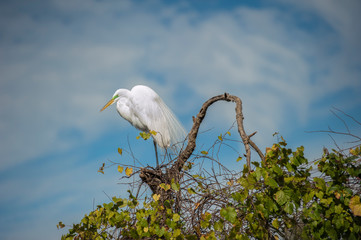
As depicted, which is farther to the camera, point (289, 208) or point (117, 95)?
point (117, 95)

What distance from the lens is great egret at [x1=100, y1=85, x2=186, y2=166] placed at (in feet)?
21.4

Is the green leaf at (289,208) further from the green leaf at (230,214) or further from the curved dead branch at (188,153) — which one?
the curved dead branch at (188,153)

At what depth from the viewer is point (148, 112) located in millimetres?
6629

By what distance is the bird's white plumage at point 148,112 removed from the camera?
257 inches

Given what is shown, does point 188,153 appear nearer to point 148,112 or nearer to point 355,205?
point 355,205

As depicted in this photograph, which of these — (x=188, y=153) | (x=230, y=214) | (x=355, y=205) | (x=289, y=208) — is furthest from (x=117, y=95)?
(x=355, y=205)

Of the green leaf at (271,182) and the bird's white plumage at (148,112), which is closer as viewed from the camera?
the green leaf at (271,182)

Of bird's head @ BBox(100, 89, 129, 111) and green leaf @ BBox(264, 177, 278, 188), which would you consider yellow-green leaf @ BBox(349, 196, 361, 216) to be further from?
bird's head @ BBox(100, 89, 129, 111)

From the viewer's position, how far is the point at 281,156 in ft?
7.26

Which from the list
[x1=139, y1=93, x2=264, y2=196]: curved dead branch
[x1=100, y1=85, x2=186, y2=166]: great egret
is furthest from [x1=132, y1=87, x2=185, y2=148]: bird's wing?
[x1=139, y1=93, x2=264, y2=196]: curved dead branch

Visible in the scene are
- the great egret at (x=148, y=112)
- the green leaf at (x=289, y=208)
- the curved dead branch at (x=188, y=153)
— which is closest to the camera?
the green leaf at (x=289, y=208)

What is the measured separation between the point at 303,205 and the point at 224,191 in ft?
1.91

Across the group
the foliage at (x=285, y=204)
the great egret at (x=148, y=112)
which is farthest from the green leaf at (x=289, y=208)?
the great egret at (x=148, y=112)

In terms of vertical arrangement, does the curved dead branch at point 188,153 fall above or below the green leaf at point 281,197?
above
